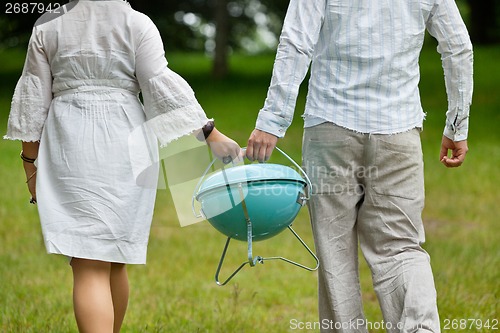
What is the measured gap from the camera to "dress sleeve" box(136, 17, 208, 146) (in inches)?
118

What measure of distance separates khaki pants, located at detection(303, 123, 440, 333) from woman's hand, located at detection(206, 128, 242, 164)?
0.83ft

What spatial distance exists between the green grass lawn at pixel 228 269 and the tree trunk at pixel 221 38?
23.8ft

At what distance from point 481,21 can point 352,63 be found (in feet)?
65.6

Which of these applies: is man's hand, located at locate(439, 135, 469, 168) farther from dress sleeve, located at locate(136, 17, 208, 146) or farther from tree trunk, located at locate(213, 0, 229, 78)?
tree trunk, located at locate(213, 0, 229, 78)

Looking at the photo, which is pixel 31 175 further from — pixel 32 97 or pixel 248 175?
pixel 248 175

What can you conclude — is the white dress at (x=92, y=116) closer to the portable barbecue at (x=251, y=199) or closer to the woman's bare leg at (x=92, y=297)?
the woman's bare leg at (x=92, y=297)

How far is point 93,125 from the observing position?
2.94 m

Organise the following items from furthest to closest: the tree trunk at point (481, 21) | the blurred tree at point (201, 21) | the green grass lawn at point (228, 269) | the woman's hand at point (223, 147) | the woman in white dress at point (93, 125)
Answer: the tree trunk at point (481, 21) < the blurred tree at point (201, 21) < the green grass lawn at point (228, 269) < the woman's hand at point (223, 147) < the woman in white dress at point (93, 125)

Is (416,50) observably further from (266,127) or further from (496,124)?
(496,124)

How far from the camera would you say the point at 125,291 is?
320 cm

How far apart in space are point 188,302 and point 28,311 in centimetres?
84

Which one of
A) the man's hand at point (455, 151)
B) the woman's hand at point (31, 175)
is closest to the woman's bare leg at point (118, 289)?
the woman's hand at point (31, 175)

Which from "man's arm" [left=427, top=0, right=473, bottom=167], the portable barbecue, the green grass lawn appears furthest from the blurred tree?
the portable barbecue

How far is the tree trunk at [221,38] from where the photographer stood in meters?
17.6
